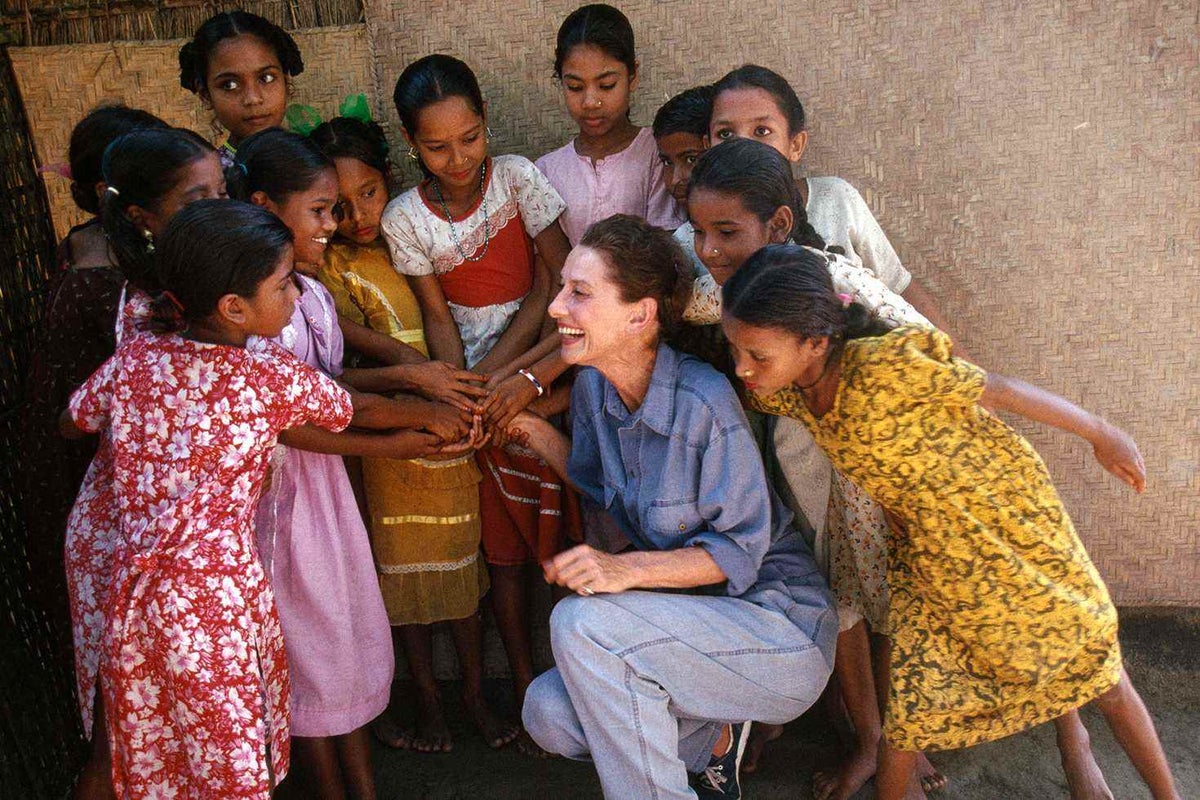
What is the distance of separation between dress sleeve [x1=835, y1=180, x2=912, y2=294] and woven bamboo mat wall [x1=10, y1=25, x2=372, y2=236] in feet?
5.50

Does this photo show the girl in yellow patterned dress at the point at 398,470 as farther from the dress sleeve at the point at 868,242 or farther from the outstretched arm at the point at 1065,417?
the outstretched arm at the point at 1065,417

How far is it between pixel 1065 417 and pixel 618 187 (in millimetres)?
1530

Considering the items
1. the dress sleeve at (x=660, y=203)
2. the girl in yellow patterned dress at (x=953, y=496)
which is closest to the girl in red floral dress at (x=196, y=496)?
the girl in yellow patterned dress at (x=953, y=496)

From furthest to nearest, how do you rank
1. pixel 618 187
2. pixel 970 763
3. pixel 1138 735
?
pixel 618 187 → pixel 970 763 → pixel 1138 735

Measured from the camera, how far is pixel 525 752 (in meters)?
3.18

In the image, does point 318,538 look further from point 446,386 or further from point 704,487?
point 704,487

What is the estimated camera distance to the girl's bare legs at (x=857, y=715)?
283cm

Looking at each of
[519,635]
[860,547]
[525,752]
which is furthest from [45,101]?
[860,547]

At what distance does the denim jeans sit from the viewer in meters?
2.32

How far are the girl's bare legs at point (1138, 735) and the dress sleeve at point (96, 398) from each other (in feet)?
8.26

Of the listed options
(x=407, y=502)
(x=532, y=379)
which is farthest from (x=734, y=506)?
(x=407, y=502)

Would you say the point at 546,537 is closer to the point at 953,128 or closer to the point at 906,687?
the point at 906,687

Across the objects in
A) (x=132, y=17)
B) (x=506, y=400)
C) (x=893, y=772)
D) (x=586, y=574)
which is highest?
(x=132, y=17)

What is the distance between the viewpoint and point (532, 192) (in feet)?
10.1
